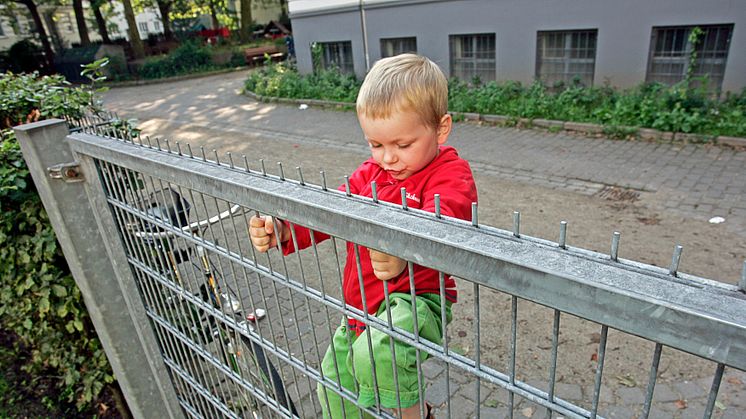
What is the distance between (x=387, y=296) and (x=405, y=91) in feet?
2.19

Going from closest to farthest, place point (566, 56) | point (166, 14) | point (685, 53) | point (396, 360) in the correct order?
point (396, 360), point (685, 53), point (566, 56), point (166, 14)

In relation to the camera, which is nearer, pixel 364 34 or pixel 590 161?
pixel 590 161

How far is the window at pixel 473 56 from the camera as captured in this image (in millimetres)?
10633

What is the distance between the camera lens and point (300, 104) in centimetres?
1270

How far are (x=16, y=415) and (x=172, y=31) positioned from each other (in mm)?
32473

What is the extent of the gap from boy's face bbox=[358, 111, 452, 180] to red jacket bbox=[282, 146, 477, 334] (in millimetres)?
53

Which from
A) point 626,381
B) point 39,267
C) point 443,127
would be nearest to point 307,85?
point 39,267

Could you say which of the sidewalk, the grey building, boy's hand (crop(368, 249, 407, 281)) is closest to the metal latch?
boy's hand (crop(368, 249, 407, 281))

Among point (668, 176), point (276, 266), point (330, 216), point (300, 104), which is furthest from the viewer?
point (300, 104)

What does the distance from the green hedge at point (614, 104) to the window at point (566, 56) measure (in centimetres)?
30

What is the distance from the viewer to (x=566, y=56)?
957 centimetres

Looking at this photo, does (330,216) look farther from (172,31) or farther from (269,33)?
(172,31)

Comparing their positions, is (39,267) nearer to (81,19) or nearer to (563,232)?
(563,232)

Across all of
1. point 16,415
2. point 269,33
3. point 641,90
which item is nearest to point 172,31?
point 269,33
